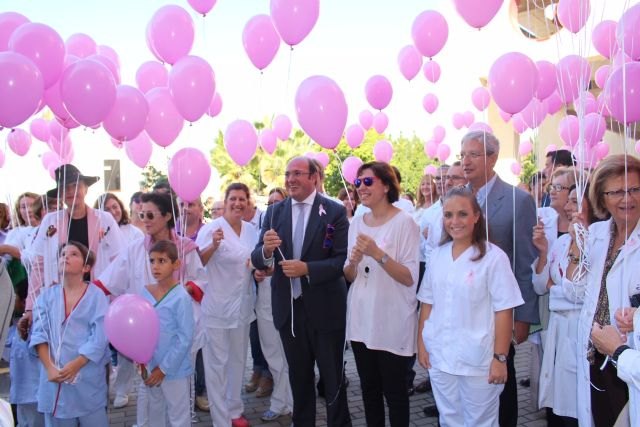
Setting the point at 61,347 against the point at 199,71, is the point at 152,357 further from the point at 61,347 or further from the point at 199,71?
the point at 199,71

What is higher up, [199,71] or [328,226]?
[199,71]

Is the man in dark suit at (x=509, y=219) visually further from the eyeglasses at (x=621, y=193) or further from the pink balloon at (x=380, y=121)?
the pink balloon at (x=380, y=121)

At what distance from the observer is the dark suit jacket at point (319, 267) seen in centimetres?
330

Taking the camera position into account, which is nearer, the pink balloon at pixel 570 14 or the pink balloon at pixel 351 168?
the pink balloon at pixel 570 14

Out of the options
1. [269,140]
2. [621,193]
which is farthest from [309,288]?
[269,140]

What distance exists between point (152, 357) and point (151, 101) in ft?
6.21

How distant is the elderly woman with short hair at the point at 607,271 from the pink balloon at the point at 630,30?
1.30 metres

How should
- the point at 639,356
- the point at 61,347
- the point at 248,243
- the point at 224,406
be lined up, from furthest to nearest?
the point at 248,243 < the point at 224,406 < the point at 61,347 < the point at 639,356

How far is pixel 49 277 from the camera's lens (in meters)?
3.33

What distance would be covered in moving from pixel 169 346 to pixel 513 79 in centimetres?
299

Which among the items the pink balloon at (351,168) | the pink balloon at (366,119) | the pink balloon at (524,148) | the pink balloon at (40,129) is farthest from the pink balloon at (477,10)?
the pink balloon at (524,148)

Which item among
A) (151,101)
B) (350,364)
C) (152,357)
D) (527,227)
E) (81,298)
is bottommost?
(350,364)

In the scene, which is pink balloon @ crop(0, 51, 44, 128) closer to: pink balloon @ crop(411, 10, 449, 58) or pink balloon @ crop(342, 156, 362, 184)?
pink balloon @ crop(411, 10, 449, 58)

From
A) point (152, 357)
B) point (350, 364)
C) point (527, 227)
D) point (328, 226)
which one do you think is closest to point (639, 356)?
point (527, 227)
